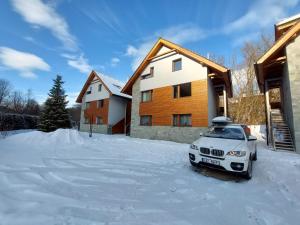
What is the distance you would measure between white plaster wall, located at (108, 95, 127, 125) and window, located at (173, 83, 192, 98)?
10.4m

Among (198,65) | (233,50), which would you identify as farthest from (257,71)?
(233,50)

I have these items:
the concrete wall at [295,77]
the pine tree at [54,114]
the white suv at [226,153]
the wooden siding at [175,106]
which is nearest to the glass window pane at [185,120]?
the wooden siding at [175,106]

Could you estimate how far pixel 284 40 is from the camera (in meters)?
9.53

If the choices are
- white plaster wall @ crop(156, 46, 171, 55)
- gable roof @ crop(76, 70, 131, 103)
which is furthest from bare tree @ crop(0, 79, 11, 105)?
white plaster wall @ crop(156, 46, 171, 55)

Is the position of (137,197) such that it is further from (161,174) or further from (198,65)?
(198,65)

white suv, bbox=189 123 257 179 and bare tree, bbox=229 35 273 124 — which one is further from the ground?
bare tree, bbox=229 35 273 124

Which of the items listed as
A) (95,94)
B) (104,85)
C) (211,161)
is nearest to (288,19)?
(211,161)

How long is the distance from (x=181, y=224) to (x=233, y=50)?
2952 cm

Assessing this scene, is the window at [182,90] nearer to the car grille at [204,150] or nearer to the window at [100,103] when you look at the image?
the car grille at [204,150]

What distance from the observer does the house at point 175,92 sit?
13250 mm

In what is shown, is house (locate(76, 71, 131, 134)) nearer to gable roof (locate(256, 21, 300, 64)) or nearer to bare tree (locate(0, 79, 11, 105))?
gable roof (locate(256, 21, 300, 64))

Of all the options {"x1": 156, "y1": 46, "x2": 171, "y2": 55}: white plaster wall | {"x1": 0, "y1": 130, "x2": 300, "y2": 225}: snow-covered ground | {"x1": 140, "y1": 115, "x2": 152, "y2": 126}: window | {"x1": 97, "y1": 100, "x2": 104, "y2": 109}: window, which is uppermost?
{"x1": 156, "y1": 46, "x2": 171, "y2": 55}: white plaster wall

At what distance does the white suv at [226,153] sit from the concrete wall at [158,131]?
7331 mm

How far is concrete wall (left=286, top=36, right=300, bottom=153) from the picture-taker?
29.5 ft
